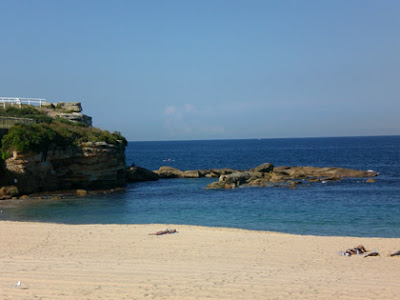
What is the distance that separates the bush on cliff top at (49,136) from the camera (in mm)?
31750

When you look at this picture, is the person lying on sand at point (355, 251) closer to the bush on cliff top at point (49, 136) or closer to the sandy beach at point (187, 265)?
the sandy beach at point (187, 265)

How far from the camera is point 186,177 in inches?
1992

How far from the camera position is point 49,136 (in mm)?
33750

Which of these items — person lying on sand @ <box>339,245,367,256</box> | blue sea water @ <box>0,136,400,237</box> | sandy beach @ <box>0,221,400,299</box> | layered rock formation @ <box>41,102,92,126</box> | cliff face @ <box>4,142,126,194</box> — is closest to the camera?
sandy beach @ <box>0,221,400,299</box>

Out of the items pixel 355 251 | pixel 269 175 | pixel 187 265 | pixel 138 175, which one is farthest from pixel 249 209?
pixel 138 175

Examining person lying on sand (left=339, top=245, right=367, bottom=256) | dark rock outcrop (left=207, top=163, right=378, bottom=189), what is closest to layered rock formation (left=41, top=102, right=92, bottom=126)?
dark rock outcrop (left=207, top=163, right=378, bottom=189)

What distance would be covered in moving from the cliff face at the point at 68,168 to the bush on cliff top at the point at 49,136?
0.60m

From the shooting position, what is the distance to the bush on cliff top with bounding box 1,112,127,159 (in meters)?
31.8

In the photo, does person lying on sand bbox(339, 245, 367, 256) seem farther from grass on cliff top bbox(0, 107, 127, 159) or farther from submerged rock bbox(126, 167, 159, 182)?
submerged rock bbox(126, 167, 159, 182)

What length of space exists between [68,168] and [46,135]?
4182 millimetres

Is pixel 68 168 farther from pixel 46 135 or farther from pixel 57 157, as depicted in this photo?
pixel 46 135

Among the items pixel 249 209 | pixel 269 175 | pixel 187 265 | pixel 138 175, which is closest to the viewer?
pixel 187 265

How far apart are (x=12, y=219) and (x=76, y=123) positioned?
20223 millimetres

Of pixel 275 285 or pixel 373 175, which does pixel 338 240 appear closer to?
pixel 275 285
